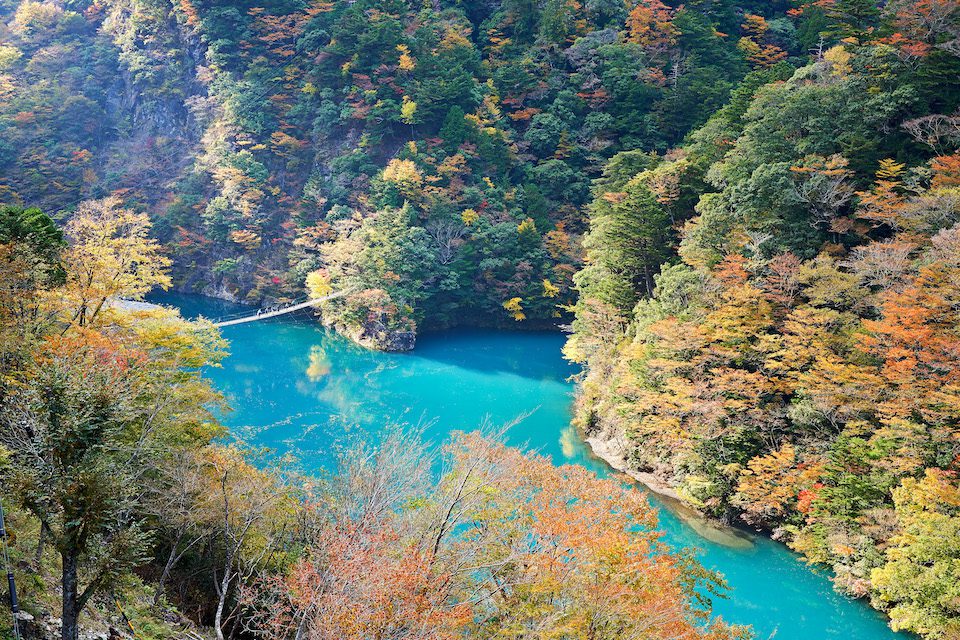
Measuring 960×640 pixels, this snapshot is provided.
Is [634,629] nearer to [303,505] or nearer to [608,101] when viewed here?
[303,505]

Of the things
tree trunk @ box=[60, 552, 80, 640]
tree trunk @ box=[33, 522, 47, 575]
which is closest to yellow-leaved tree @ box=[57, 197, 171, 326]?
tree trunk @ box=[33, 522, 47, 575]

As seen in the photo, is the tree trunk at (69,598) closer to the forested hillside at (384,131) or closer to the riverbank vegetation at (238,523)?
the riverbank vegetation at (238,523)

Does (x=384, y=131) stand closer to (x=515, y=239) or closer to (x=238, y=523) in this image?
(x=515, y=239)

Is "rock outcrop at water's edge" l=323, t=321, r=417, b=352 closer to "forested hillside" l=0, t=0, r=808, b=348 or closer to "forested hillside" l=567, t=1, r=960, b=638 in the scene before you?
"forested hillside" l=0, t=0, r=808, b=348

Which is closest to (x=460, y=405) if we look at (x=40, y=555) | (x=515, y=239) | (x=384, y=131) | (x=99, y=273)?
(x=515, y=239)

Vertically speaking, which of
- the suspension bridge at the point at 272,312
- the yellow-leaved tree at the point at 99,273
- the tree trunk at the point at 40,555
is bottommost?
the suspension bridge at the point at 272,312

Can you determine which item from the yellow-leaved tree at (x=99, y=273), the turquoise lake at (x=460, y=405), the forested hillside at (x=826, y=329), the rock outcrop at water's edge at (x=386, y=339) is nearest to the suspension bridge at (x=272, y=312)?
Answer: the turquoise lake at (x=460, y=405)
